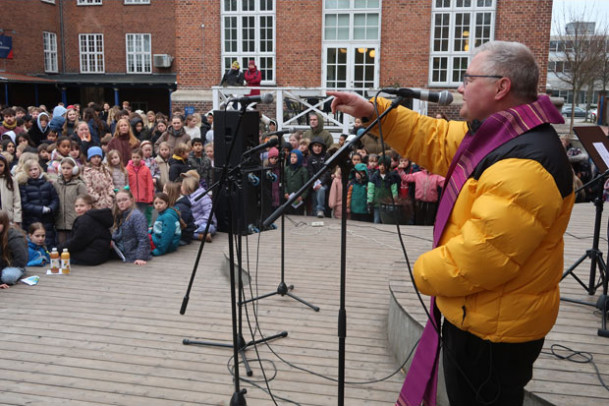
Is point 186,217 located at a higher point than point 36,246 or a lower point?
higher

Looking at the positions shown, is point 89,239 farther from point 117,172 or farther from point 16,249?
point 117,172

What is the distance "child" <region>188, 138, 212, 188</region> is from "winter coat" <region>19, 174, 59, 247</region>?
98.8 inches

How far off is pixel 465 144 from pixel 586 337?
7.62ft

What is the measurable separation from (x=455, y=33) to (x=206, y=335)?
15.1 m

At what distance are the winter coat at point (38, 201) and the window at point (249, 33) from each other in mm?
11610

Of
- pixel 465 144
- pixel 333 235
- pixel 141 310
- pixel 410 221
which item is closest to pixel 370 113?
pixel 465 144

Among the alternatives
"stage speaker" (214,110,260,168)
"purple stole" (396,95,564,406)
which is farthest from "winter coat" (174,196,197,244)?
"purple stole" (396,95,564,406)

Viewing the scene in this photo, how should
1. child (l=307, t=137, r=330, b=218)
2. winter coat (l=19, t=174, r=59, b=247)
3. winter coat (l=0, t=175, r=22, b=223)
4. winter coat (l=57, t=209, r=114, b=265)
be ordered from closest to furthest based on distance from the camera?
winter coat (l=57, t=209, r=114, b=265) → winter coat (l=0, t=175, r=22, b=223) → winter coat (l=19, t=174, r=59, b=247) → child (l=307, t=137, r=330, b=218)

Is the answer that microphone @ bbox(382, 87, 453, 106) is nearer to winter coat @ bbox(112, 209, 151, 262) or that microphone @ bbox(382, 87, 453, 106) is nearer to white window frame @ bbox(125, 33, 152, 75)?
winter coat @ bbox(112, 209, 151, 262)

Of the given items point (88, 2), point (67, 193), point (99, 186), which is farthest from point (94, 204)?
point (88, 2)

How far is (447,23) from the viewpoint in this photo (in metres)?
17.3

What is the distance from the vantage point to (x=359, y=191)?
8.86m

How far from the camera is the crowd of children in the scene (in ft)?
22.0

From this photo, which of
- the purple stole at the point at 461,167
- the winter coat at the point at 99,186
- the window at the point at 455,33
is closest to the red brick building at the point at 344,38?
the window at the point at 455,33
